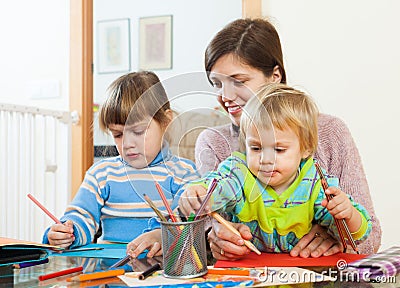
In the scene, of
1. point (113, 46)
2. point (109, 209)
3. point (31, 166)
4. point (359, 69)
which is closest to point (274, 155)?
point (109, 209)

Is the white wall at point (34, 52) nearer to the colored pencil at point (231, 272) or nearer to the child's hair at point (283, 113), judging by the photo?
the child's hair at point (283, 113)

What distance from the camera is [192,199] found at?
2.77ft

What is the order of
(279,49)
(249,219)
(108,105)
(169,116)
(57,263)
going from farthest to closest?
1. (279,49)
2. (108,105)
3. (249,219)
4. (57,263)
5. (169,116)

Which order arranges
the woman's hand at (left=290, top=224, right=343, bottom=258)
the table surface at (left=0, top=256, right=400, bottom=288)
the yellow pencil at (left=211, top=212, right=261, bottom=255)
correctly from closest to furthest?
the table surface at (left=0, top=256, right=400, bottom=288) → the yellow pencil at (left=211, top=212, right=261, bottom=255) → the woman's hand at (left=290, top=224, right=343, bottom=258)

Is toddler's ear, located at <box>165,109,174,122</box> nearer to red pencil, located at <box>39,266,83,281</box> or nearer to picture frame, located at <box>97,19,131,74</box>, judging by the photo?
red pencil, located at <box>39,266,83,281</box>

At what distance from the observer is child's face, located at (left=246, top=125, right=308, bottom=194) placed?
935 mm

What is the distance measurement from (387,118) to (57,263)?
1.93 metres

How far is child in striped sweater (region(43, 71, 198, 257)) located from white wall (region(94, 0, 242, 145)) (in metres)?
1.74

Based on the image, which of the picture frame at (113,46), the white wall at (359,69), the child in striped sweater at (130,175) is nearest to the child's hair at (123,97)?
the child in striped sweater at (130,175)

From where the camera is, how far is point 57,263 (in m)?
0.97

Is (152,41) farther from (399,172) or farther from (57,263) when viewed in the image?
(57,263)

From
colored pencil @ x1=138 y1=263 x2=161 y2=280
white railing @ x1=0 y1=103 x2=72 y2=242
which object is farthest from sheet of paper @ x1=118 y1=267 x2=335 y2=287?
white railing @ x1=0 y1=103 x2=72 y2=242

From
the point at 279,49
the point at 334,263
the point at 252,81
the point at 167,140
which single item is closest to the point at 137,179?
the point at 167,140

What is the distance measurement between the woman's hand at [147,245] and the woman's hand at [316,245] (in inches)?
9.7
